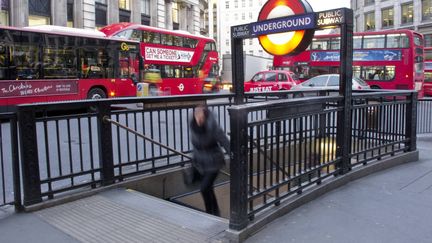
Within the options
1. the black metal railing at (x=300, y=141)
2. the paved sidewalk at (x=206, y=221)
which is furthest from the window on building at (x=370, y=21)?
the paved sidewalk at (x=206, y=221)

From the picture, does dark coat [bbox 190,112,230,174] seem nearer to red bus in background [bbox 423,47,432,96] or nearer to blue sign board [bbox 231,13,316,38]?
blue sign board [bbox 231,13,316,38]

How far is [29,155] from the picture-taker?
4.81 meters

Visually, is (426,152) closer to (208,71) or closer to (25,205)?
(25,205)

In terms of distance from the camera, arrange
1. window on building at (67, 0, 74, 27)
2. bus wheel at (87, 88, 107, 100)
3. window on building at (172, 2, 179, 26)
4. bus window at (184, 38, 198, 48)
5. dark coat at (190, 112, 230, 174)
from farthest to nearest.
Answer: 1. window on building at (172, 2, 179, 26)
2. window on building at (67, 0, 74, 27)
3. bus window at (184, 38, 198, 48)
4. bus wheel at (87, 88, 107, 100)
5. dark coat at (190, 112, 230, 174)

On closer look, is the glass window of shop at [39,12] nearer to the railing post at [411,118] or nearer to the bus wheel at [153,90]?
the bus wheel at [153,90]

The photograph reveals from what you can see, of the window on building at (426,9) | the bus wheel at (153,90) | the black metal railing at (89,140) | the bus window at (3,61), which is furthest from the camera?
the window on building at (426,9)

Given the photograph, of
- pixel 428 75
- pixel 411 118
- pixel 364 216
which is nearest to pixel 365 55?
pixel 428 75

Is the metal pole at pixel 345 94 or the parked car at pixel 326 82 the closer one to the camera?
the metal pole at pixel 345 94

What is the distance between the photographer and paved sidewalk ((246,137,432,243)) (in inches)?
158

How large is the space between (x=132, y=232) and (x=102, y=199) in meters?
1.18

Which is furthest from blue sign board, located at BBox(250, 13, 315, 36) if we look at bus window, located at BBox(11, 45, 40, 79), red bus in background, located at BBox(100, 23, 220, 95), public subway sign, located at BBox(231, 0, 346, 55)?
red bus in background, located at BBox(100, 23, 220, 95)

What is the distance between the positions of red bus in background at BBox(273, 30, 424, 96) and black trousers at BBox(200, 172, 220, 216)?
22.2 metres

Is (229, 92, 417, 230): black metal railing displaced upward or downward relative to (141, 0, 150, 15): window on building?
downward

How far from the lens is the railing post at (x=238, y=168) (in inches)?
151
